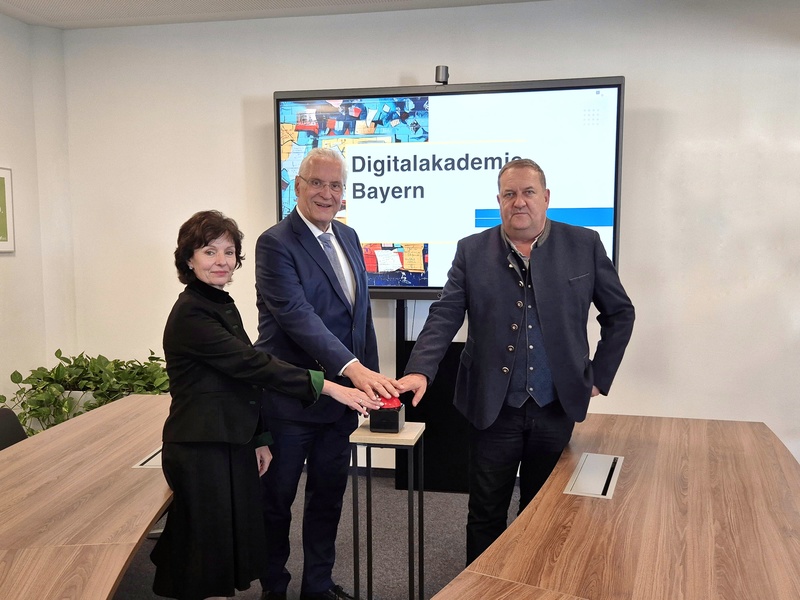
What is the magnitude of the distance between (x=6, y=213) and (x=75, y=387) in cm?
114

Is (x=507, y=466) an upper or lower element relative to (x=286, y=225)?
lower

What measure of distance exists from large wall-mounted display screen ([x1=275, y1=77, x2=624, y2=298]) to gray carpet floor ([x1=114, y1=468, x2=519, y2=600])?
121cm

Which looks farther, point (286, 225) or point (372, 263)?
point (372, 263)

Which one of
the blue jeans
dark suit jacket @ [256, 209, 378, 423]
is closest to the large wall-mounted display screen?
dark suit jacket @ [256, 209, 378, 423]

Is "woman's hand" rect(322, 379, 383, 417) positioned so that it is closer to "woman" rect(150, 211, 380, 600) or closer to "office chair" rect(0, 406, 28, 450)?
"woman" rect(150, 211, 380, 600)

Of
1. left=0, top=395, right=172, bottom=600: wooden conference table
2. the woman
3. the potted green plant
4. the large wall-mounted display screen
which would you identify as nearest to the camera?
left=0, top=395, right=172, bottom=600: wooden conference table

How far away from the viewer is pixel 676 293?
4055mm

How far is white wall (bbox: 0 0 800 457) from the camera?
12.8ft

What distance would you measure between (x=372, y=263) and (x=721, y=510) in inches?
104

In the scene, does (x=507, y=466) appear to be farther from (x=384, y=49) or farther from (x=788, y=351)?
(x=384, y=49)

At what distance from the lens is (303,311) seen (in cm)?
255

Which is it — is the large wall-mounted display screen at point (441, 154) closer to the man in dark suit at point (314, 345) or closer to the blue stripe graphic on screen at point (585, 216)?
the blue stripe graphic on screen at point (585, 216)

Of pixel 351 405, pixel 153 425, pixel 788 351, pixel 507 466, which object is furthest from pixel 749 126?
pixel 153 425

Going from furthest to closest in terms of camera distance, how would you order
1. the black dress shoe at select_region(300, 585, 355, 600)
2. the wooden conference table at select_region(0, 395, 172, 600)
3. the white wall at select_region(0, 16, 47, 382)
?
the white wall at select_region(0, 16, 47, 382)
the black dress shoe at select_region(300, 585, 355, 600)
the wooden conference table at select_region(0, 395, 172, 600)
